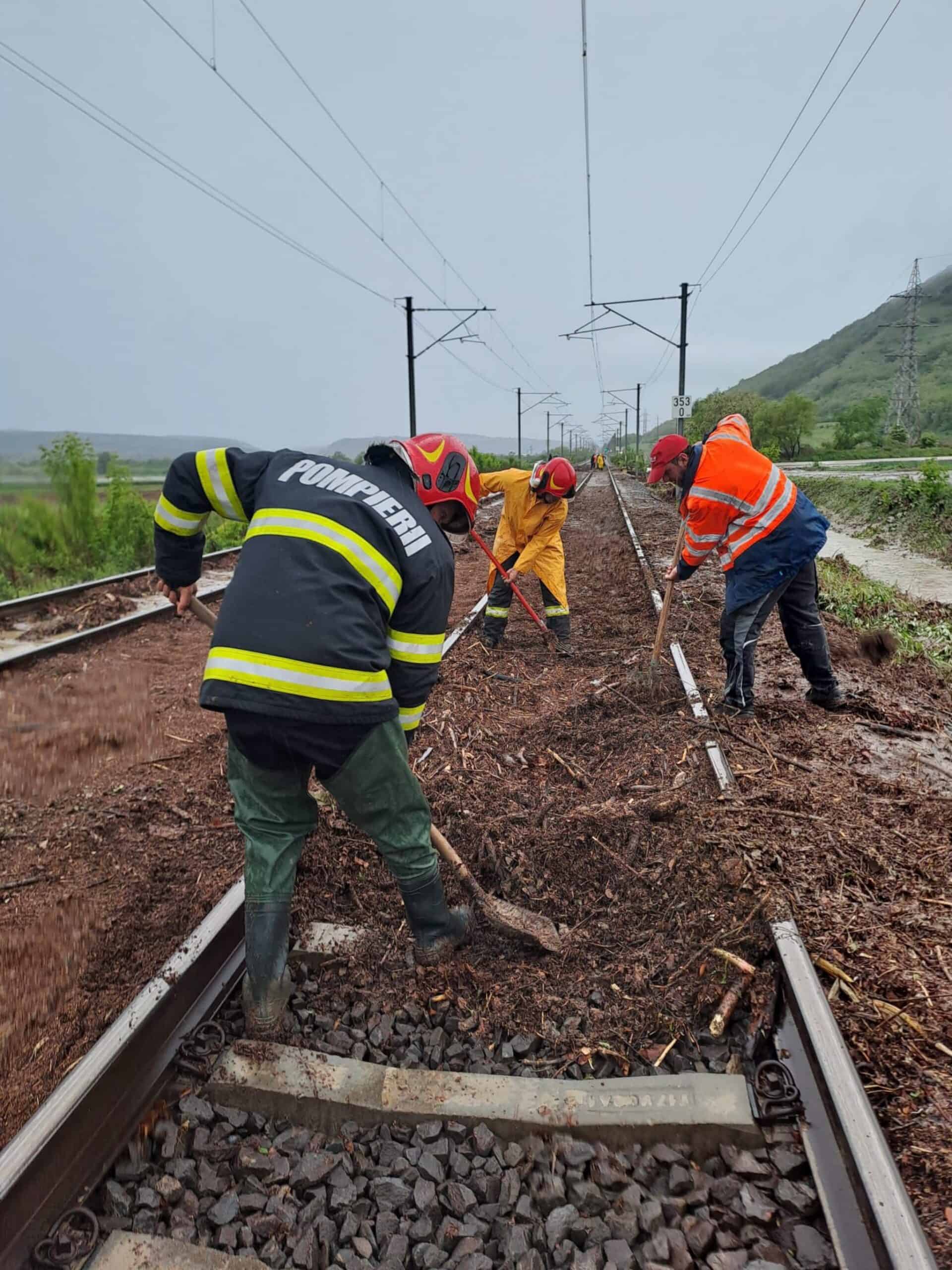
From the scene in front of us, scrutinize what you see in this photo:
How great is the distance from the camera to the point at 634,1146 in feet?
6.81

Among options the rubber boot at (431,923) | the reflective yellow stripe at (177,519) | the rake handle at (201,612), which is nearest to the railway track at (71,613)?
the rake handle at (201,612)

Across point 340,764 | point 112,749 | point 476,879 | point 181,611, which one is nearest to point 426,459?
point 340,764

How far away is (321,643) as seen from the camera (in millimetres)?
2152

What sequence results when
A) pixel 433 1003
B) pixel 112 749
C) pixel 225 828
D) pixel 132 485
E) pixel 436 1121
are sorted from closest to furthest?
1. pixel 436 1121
2. pixel 433 1003
3. pixel 225 828
4. pixel 112 749
5. pixel 132 485

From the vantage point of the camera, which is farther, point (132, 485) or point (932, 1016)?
point (132, 485)

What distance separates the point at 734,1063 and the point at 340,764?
1.56 metres

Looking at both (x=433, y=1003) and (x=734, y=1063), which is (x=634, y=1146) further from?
(x=433, y=1003)

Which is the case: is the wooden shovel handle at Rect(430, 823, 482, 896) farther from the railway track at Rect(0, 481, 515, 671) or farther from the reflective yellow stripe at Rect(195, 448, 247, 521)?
the railway track at Rect(0, 481, 515, 671)

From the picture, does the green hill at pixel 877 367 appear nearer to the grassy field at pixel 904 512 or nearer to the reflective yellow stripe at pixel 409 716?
the grassy field at pixel 904 512

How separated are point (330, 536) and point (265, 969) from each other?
146 centimetres

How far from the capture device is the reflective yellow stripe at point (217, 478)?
2.51m

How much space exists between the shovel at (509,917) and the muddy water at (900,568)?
286 inches

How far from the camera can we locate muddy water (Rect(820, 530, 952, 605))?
10.3 metres

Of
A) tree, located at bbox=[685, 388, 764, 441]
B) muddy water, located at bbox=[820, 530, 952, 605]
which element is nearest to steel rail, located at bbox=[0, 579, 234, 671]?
muddy water, located at bbox=[820, 530, 952, 605]
